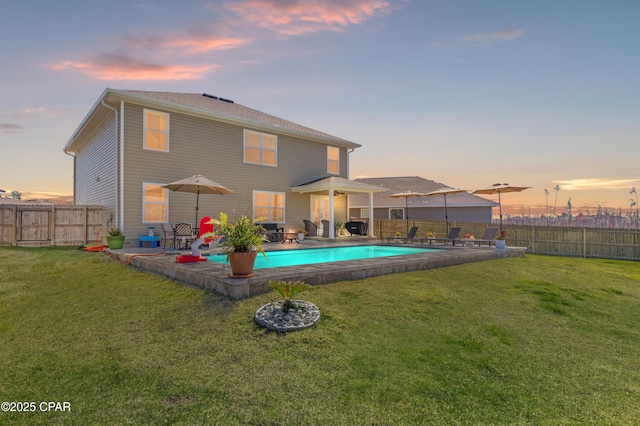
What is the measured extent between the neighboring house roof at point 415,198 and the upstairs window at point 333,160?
28.8 feet

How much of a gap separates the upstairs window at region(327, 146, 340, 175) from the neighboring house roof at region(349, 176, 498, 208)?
8.78 m

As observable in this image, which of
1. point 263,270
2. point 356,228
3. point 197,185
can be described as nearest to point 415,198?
point 356,228

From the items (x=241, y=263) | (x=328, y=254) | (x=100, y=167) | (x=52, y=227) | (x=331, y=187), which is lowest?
(x=328, y=254)

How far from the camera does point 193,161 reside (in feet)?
44.1

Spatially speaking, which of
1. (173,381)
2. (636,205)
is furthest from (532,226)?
(636,205)

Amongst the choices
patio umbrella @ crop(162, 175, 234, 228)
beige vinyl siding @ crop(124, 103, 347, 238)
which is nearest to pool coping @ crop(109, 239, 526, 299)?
patio umbrella @ crop(162, 175, 234, 228)

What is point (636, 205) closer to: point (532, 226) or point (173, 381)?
point (532, 226)

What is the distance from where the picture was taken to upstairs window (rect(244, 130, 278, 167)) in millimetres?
15141

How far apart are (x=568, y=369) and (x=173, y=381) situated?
4156 millimetres

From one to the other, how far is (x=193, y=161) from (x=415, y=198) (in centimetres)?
1955

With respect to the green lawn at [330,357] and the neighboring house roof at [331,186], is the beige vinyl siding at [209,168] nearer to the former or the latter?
the neighboring house roof at [331,186]

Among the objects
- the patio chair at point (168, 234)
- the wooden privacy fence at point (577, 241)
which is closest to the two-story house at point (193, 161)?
the patio chair at point (168, 234)

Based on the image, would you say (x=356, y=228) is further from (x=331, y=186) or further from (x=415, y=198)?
(x=415, y=198)

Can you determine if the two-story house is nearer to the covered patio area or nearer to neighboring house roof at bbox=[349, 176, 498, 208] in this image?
the covered patio area
